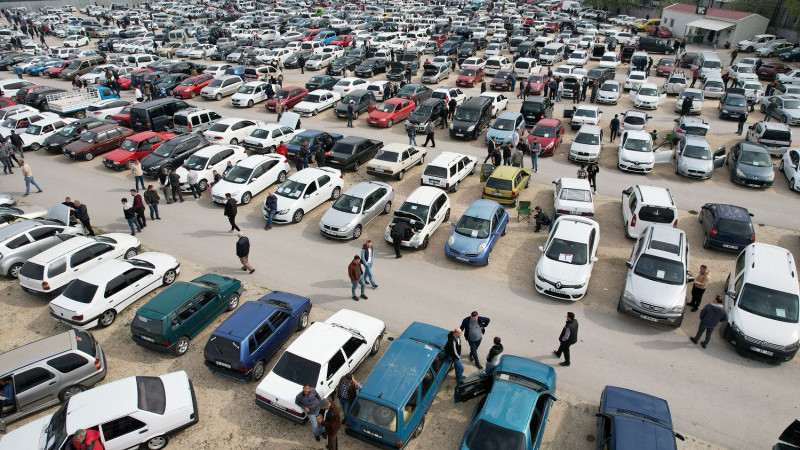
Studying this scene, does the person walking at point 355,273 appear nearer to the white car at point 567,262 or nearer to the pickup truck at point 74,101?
the white car at point 567,262

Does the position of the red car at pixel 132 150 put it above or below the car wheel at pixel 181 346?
above

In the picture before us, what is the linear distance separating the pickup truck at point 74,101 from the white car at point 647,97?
34399mm

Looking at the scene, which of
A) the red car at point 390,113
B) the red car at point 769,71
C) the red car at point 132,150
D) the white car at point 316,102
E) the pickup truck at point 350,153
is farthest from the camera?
the red car at point 769,71

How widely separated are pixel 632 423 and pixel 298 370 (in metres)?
6.28

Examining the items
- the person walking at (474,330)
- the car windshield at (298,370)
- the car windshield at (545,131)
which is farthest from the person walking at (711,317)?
the car windshield at (545,131)

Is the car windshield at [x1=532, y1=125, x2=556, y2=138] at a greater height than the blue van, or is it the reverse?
the blue van

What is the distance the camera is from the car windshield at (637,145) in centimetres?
2184

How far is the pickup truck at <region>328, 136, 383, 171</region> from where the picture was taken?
2116 cm

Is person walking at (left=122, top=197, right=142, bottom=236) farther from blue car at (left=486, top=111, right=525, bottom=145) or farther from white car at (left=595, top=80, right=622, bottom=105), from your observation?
white car at (left=595, top=80, right=622, bottom=105)

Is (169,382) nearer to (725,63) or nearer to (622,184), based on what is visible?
(622,184)

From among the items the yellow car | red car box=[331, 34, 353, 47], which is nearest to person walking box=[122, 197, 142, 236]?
the yellow car

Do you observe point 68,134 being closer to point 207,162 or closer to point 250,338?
point 207,162

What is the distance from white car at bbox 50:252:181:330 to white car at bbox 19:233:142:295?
1.29 metres

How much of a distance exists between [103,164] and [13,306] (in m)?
11.1
